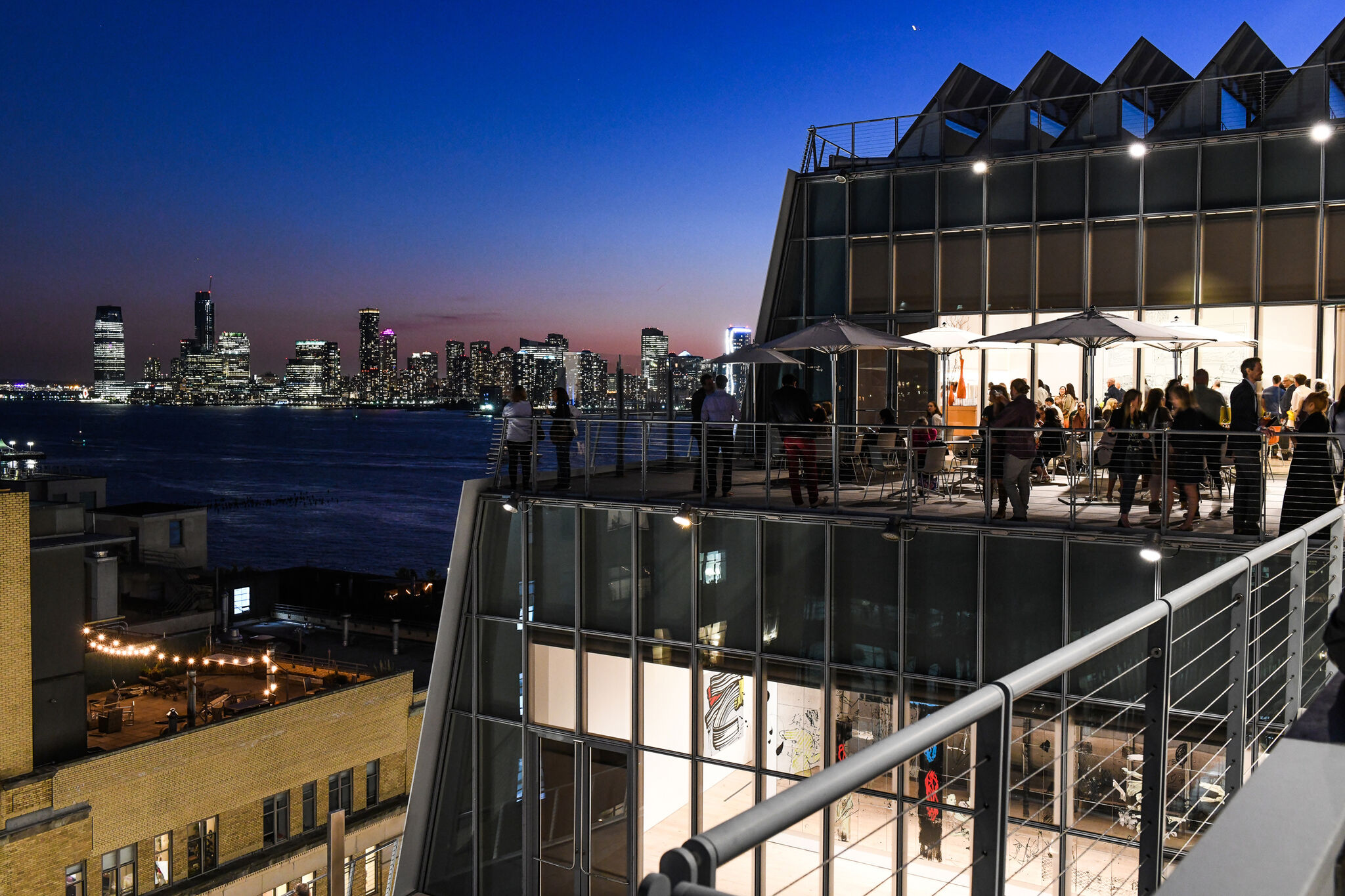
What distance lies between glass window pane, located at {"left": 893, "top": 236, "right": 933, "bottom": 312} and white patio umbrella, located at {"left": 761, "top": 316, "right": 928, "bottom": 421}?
5878mm

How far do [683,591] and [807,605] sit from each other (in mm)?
1864

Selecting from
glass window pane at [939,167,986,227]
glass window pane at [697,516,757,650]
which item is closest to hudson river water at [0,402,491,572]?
glass window pane at [939,167,986,227]

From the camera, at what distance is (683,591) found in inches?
587

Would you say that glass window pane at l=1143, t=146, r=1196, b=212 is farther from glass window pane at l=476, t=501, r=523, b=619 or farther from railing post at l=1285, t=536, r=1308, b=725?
railing post at l=1285, t=536, r=1308, b=725

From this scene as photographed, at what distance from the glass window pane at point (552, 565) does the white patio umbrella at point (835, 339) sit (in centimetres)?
453

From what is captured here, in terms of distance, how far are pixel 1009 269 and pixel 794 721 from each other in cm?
1219

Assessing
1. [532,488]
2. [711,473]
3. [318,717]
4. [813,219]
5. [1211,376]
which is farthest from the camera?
[318,717]

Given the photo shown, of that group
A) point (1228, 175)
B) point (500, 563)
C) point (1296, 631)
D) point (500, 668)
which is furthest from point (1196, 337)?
point (1296, 631)

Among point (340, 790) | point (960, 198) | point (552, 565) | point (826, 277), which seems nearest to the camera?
point (552, 565)

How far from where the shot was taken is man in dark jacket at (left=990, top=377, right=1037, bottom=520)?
13.4 meters

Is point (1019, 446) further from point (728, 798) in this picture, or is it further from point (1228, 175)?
point (1228, 175)

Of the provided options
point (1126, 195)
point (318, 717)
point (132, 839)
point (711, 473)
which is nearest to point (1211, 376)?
point (1126, 195)

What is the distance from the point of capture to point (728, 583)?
14703 mm

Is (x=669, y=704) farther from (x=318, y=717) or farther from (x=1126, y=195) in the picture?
(x=318, y=717)
